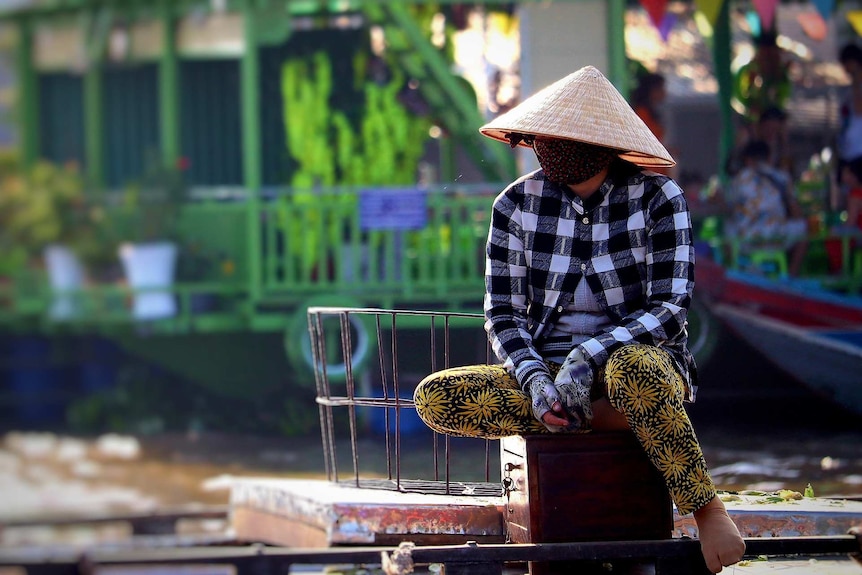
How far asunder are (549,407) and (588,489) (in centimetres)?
23

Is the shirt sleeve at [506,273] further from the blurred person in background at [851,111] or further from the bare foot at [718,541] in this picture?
the blurred person in background at [851,111]

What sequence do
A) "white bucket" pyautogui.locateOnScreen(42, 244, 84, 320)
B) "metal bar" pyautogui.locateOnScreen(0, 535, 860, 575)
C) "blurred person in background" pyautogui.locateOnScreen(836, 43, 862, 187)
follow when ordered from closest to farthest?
"metal bar" pyautogui.locateOnScreen(0, 535, 860, 575)
"blurred person in background" pyautogui.locateOnScreen(836, 43, 862, 187)
"white bucket" pyautogui.locateOnScreen(42, 244, 84, 320)

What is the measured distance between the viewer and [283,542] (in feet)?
12.6

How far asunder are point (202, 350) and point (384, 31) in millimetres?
3314

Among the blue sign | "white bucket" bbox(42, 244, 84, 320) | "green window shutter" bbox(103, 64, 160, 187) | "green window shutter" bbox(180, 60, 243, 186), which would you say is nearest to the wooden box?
the blue sign

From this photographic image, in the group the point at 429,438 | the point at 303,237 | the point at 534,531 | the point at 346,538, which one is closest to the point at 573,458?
the point at 534,531

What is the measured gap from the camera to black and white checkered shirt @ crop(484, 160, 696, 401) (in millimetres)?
2990

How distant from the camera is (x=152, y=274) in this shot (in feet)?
31.9

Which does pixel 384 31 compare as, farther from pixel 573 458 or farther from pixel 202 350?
pixel 573 458

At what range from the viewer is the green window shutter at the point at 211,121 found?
35.6 feet

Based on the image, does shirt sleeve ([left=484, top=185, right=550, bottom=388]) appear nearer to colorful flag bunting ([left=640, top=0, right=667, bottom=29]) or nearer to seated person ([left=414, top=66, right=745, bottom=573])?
seated person ([left=414, top=66, right=745, bottom=573])

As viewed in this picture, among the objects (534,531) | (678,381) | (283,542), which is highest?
(678,381)

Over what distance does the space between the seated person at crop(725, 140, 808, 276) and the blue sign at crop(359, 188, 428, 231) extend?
7.76 ft

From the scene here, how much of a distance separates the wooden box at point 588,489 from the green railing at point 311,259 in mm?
5728
